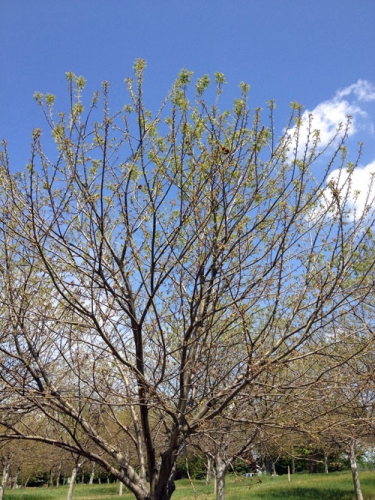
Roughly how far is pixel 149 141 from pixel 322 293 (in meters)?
1.99

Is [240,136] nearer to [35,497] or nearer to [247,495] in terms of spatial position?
[247,495]

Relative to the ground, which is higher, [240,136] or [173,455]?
[240,136]

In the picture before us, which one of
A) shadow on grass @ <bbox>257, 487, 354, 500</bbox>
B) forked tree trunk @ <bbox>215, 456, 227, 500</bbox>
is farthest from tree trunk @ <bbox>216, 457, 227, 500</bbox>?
shadow on grass @ <bbox>257, 487, 354, 500</bbox>

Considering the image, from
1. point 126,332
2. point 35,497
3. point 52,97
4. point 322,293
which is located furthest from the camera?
point 35,497

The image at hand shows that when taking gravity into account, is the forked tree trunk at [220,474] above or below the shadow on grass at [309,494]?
above

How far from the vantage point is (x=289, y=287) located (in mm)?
4219

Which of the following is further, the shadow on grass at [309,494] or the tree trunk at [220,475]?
the shadow on grass at [309,494]

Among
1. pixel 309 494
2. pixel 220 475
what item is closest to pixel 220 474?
pixel 220 475

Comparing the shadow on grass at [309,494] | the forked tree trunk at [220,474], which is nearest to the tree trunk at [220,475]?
the forked tree trunk at [220,474]

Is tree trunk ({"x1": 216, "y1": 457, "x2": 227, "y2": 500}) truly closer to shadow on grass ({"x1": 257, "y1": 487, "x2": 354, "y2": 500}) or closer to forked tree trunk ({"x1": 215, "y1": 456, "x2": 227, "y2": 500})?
forked tree trunk ({"x1": 215, "y1": 456, "x2": 227, "y2": 500})

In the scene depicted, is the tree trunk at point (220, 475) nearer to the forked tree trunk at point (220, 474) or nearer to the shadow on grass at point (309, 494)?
the forked tree trunk at point (220, 474)

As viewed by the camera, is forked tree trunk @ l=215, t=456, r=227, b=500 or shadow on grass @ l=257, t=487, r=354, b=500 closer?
forked tree trunk @ l=215, t=456, r=227, b=500

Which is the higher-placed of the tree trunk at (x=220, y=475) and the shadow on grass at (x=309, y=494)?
the tree trunk at (x=220, y=475)

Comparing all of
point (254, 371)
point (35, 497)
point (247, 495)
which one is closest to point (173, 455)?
point (254, 371)
